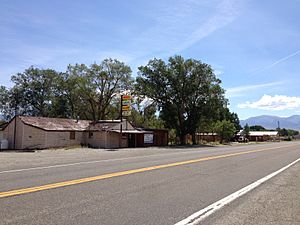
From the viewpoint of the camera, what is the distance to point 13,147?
4366 centimetres

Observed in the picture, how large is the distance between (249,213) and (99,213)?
3051 millimetres

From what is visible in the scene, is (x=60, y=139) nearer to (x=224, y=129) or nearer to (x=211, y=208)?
(x=211, y=208)

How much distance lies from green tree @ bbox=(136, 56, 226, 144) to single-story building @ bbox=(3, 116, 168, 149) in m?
10.5

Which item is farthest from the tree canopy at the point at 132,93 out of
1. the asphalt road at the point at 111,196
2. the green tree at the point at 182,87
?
the asphalt road at the point at 111,196

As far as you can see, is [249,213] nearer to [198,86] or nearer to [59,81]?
[198,86]

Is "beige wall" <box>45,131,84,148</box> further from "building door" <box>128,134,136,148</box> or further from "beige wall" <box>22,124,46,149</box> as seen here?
"building door" <box>128,134,136,148</box>

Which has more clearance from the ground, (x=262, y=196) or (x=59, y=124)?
(x=59, y=124)

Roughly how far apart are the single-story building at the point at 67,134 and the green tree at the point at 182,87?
10.5 meters

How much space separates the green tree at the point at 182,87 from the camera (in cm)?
6228

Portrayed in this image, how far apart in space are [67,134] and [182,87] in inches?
963

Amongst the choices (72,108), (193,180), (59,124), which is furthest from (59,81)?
(193,180)

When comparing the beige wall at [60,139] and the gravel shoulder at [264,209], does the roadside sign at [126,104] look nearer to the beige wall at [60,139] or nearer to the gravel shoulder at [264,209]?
the beige wall at [60,139]

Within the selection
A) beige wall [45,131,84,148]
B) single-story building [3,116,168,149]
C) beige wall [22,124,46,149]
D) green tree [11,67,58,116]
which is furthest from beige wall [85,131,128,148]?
green tree [11,67,58,116]

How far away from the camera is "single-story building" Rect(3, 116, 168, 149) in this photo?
140 feet
